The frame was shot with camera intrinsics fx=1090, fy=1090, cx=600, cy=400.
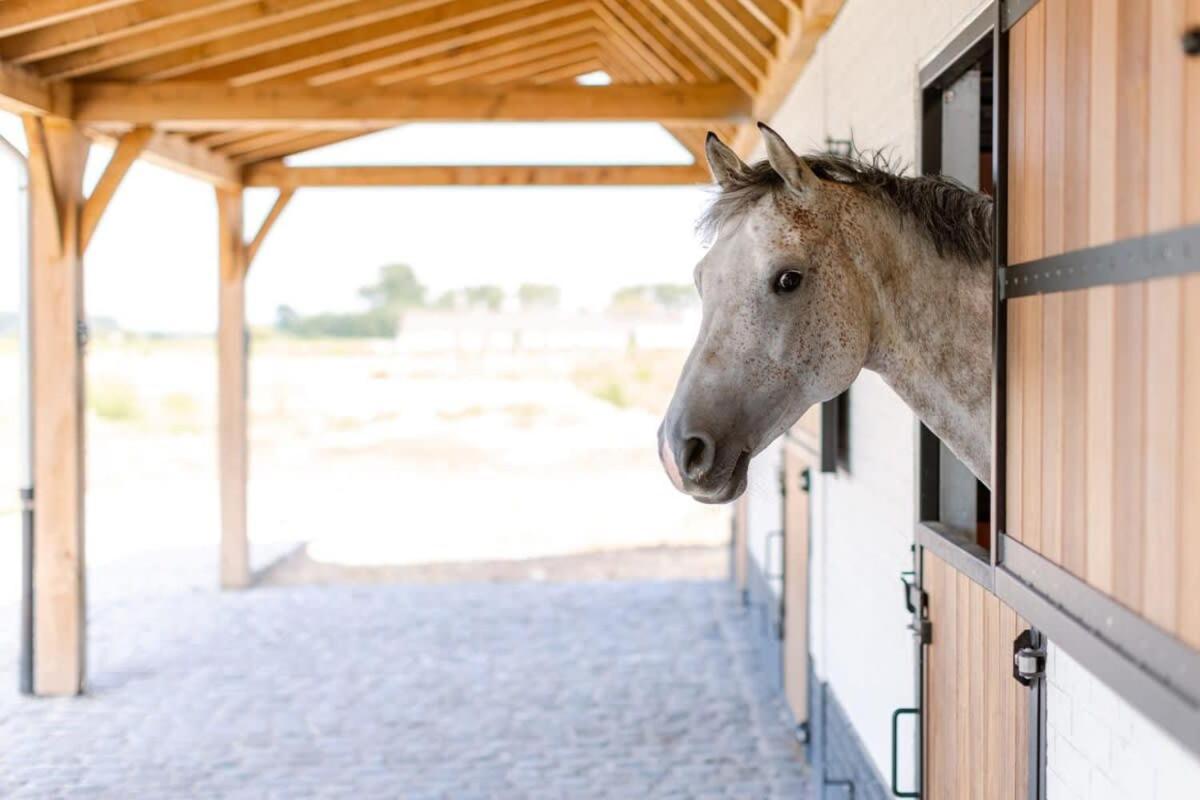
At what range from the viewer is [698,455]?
166cm

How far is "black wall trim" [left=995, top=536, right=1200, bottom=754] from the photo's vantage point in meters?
1.07

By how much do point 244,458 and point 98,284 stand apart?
2473cm

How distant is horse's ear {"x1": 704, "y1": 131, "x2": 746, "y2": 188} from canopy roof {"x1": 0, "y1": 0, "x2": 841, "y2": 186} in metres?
1.94

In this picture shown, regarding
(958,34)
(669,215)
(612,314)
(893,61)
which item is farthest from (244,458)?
(669,215)

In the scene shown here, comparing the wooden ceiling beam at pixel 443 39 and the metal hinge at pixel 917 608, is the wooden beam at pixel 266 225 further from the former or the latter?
the metal hinge at pixel 917 608

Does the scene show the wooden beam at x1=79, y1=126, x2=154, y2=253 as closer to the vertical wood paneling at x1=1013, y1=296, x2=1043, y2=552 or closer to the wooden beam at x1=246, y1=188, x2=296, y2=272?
the wooden beam at x1=246, y1=188, x2=296, y2=272

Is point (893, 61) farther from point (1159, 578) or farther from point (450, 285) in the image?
point (450, 285)

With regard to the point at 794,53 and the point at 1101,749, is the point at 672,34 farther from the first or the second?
the point at 1101,749

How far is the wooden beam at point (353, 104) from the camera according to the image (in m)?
5.08

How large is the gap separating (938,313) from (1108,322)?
0.53 m

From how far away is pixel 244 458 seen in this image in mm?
7668

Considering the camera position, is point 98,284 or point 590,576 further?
point 98,284

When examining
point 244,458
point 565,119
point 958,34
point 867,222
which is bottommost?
point 244,458

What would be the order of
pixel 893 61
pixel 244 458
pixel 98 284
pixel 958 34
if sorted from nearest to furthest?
pixel 958 34, pixel 893 61, pixel 244 458, pixel 98 284
